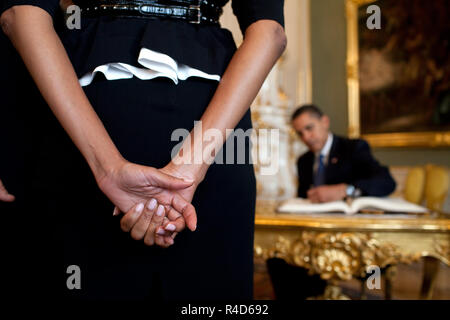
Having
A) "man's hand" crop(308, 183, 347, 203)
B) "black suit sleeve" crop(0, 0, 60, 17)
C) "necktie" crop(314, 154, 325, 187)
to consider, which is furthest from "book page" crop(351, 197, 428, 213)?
"black suit sleeve" crop(0, 0, 60, 17)

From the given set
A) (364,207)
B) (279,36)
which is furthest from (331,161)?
(279,36)

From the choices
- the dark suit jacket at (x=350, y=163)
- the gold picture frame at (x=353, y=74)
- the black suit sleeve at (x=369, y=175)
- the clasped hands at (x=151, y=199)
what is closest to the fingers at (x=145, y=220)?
the clasped hands at (x=151, y=199)

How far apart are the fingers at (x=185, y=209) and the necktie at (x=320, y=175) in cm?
262

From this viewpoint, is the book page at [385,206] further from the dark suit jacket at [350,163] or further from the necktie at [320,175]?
the necktie at [320,175]

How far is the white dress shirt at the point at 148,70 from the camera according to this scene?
0.66m

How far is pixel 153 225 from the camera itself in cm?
63

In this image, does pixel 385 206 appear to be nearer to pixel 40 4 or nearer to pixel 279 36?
pixel 279 36

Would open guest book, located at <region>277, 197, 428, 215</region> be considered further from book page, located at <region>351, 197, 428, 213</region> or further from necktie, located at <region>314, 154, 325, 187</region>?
necktie, located at <region>314, 154, 325, 187</region>

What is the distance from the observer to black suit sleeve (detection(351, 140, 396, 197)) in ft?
8.87

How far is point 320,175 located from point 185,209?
267 cm

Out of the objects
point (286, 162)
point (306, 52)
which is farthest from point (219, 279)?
point (306, 52)

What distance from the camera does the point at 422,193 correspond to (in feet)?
9.87

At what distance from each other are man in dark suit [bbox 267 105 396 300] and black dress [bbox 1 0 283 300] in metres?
2.21
